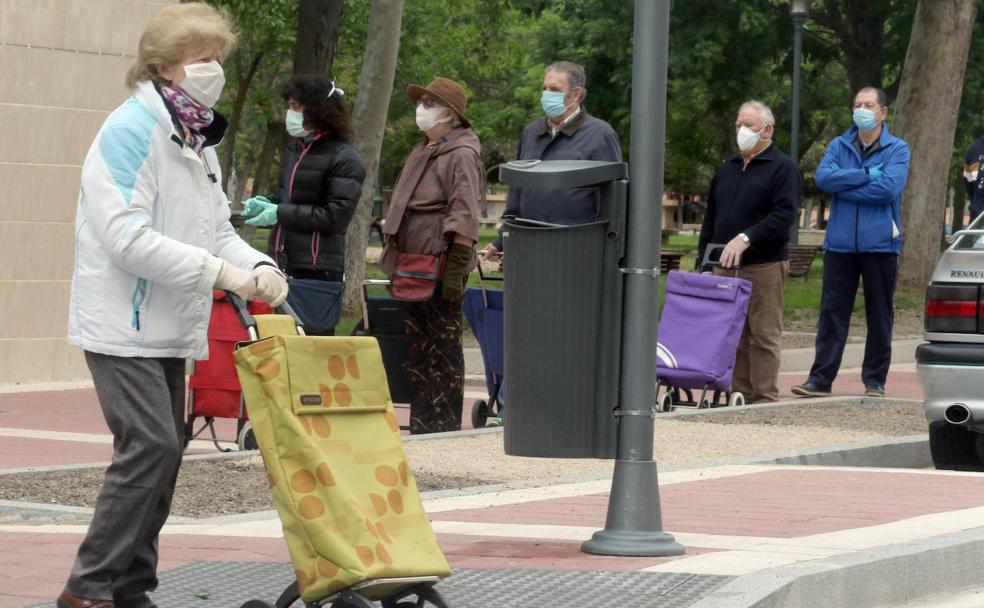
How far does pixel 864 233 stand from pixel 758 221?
3.34ft

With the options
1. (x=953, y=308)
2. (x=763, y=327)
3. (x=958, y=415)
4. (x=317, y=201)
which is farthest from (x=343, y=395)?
(x=763, y=327)

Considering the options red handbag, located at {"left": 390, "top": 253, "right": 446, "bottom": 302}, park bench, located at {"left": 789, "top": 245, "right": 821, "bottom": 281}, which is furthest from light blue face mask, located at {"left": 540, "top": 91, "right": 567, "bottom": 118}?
park bench, located at {"left": 789, "top": 245, "right": 821, "bottom": 281}

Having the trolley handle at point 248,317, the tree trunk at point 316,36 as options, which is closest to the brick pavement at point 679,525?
the trolley handle at point 248,317

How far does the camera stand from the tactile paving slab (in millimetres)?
5461

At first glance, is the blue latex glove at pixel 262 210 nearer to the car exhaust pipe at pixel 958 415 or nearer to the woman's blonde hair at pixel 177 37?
the car exhaust pipe at pixel 958 415

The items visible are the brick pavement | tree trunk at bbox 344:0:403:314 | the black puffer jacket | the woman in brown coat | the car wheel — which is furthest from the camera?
tree trunk at bbox 344:0:403:314

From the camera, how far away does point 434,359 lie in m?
10.2

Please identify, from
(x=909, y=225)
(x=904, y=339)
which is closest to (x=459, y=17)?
(x=909, y=225)

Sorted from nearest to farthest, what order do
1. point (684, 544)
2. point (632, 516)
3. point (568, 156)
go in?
point (632, 516)
point (684, 544)
point (568, 156)

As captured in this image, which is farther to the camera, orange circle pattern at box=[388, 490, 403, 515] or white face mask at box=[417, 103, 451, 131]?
white face mask at box=[417, 103, 451, 131]

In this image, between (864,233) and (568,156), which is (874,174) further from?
(568,156)

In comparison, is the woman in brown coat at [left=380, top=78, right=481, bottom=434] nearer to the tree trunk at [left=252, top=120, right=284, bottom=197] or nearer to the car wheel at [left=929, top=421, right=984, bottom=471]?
the car wheel at [left=929, top=421, right=984, bottom=471]

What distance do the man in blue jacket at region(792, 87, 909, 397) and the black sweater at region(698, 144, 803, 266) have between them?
53 cm

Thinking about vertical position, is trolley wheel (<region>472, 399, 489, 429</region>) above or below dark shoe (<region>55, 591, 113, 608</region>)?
below
